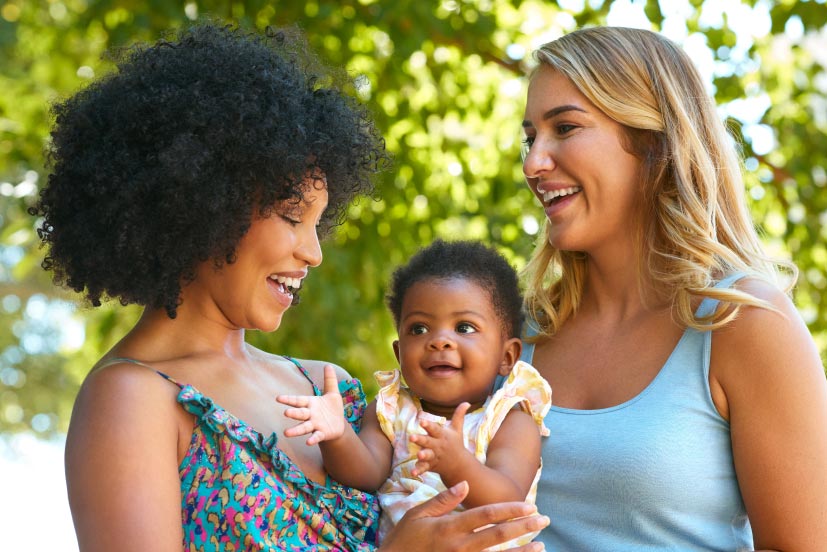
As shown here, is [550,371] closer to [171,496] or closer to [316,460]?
[316,460]

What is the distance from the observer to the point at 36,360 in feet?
40.2

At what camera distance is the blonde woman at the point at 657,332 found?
2.59 m

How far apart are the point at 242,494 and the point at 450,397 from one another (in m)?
0.70

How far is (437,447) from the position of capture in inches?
97.5

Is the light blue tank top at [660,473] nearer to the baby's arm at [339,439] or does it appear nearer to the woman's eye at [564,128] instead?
the baby's arm at [339,439]

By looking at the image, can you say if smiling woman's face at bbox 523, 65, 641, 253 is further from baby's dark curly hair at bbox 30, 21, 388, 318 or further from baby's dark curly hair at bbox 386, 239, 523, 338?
baby's dark curly hair at bbox 30, 21, 388, 318

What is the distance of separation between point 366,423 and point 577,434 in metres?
0.56

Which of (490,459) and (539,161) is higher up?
(539,161)

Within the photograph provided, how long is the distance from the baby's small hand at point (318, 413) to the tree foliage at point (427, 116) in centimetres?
262

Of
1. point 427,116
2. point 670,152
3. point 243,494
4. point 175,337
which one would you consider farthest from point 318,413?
point 427,116

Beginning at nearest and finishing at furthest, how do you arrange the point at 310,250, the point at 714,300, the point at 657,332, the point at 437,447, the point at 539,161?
the point at 437,447 < the point at 310,250 < the point at 714,300 < the point at 657,332 < the point at 539,161

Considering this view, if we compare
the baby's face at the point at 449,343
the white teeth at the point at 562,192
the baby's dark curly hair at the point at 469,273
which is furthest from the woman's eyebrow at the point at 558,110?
the baby's face at the point at 449,343

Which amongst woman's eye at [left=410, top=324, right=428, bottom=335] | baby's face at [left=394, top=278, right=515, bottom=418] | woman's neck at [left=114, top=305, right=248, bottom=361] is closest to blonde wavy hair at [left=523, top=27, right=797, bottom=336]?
baby's face at [left=394, top=278, right=515, bottom=418]

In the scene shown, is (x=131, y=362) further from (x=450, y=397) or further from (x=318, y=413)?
(x=450, y=397)
